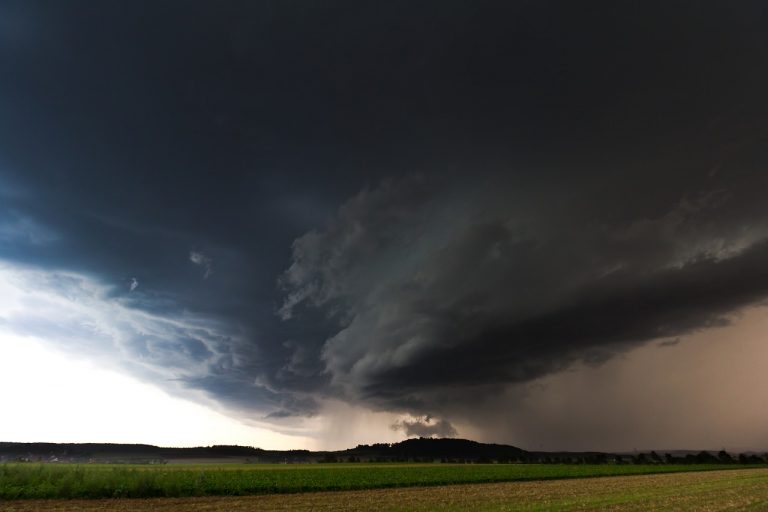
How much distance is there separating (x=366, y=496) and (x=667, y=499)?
27328 mm

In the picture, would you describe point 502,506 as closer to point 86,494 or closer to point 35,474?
point 86,494

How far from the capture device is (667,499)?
38188 mm

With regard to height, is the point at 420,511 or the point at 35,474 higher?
the point at 35,474

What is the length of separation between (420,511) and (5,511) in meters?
31.3

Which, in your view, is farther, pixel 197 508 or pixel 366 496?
pixel 366 496

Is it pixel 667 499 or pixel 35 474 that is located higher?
pixel 35 474

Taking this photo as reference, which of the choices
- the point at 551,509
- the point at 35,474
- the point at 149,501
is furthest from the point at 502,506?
the point at 35,474

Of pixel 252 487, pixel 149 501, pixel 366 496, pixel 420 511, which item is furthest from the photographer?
pixel 252 487

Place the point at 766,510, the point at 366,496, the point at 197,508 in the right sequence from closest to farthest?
the point at 766,510 < the point at 197,508 < the point at 366,496

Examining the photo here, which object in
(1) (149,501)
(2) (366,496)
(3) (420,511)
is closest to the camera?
(3) (420,511)

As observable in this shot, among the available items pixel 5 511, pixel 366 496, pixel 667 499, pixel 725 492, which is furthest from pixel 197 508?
pixel 725 492

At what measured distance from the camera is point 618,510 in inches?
1232

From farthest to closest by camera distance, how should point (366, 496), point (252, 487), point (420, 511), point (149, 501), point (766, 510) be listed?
point (252, 487), point (366, 496), point (149, 501), point (420, 511), point (766, 510)

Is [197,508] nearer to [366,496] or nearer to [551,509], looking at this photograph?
[366,496]
